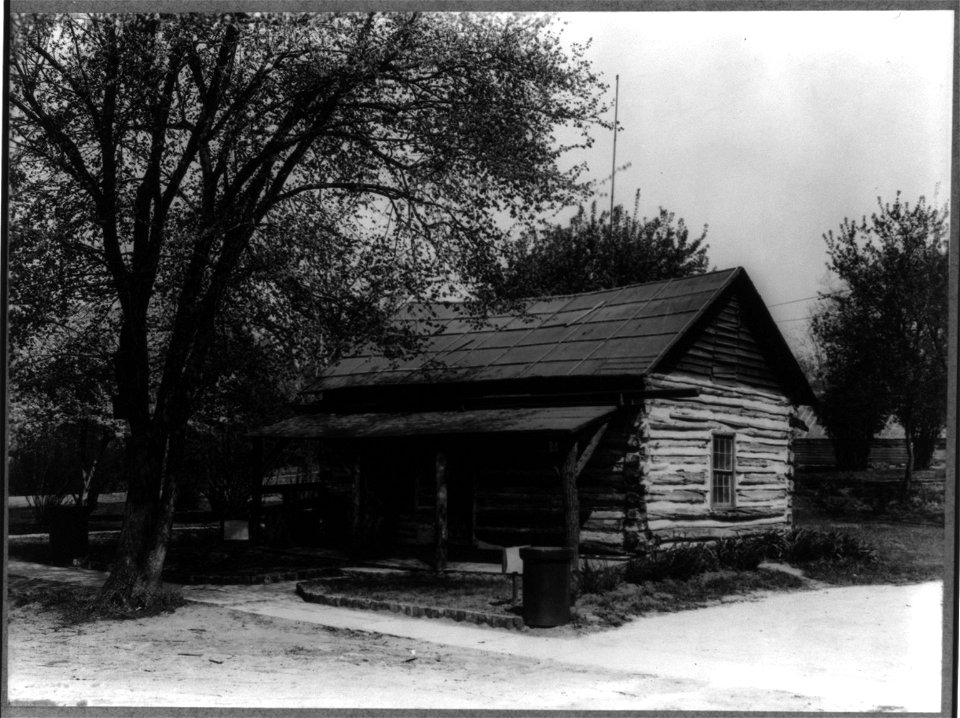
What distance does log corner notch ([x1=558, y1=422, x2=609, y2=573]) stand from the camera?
46.4 feet

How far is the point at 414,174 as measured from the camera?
12953 millimetres

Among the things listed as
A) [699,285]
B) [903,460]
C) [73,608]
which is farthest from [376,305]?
[903,460]

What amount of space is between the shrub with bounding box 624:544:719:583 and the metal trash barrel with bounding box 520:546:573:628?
3189mm

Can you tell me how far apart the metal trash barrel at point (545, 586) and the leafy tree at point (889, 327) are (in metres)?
4.82

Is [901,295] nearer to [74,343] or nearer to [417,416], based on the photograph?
[417,416]

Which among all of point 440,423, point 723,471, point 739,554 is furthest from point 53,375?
point 723,471

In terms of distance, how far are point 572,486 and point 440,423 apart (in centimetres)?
323

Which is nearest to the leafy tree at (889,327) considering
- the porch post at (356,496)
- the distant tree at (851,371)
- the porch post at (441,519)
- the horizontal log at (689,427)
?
the distant tree at (851,371)

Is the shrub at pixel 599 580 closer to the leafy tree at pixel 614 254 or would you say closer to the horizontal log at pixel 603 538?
the horizontal log at pixel 603 538

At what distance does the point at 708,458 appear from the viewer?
1716 centimetres

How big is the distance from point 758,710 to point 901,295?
12.4 m

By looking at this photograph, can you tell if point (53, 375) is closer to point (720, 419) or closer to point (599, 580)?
→ point (599, 580)

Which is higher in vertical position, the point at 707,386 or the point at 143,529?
the point at 707,386

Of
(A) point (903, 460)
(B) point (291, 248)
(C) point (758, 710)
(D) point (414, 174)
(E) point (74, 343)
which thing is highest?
(D) point (414, 174)
